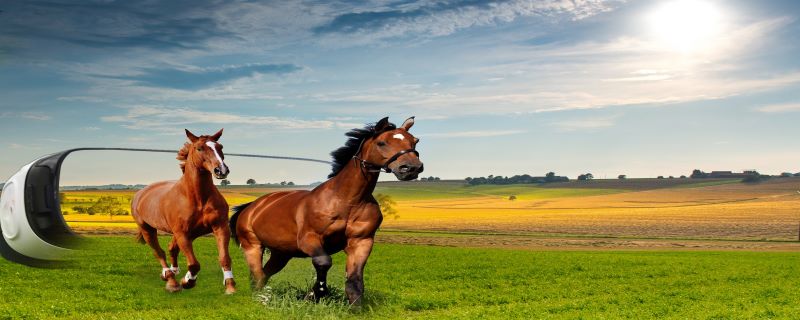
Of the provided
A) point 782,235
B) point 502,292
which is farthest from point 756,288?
point 782,235

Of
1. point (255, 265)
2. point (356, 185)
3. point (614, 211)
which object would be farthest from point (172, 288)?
point (614, 211)

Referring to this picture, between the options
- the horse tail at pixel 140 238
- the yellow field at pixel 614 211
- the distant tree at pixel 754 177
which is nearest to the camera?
the horse tail at pixel 140 238

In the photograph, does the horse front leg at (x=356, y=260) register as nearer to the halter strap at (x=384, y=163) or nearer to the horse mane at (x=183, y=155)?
the halter strap at (x=384, y=163)

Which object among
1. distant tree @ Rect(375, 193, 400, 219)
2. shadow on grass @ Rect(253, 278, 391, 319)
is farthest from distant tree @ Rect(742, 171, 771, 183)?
shadow on grass @ Rect(253, 278, 391, 319)

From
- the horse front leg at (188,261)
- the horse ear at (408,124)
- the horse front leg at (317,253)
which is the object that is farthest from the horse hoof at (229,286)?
the horse ear at (408,124)

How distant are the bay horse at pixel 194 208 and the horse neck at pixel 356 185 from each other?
44.4 inches

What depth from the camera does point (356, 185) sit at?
6859 millimetres

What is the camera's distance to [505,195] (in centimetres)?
9706

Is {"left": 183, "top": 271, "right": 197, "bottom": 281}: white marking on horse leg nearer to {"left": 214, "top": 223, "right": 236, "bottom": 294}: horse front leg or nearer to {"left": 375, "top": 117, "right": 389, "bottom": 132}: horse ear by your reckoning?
{"left": 214, "top": 223, "right": 236, "bottom": 294}: horse front leg

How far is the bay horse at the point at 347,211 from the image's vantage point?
21.9ft

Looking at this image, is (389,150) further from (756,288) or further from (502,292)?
(756,288)

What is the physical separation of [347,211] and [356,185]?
27cm

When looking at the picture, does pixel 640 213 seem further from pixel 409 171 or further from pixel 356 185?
pixel 409 171

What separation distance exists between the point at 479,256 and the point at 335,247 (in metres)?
21.6
